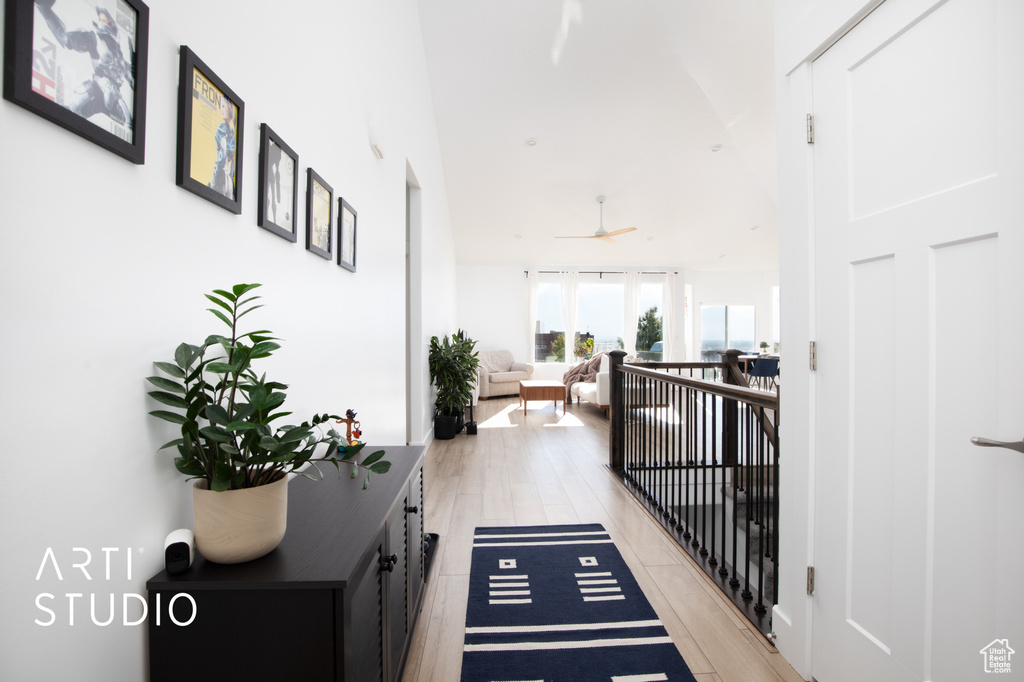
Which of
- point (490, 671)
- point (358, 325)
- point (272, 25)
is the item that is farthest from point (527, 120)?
point (490, 671)

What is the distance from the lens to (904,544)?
124 centimetres

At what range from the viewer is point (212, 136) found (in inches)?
41.9

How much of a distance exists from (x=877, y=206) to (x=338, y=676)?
1.77 m

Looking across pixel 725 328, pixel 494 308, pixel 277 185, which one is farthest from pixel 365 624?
pixel 725 328

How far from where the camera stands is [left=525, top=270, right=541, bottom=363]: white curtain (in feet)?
30.9

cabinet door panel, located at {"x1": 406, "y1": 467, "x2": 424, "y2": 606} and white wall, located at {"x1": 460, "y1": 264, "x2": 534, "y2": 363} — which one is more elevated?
white wall, located at {"x1": 460, "y1": 264, "x2": 534, "y2": 363}

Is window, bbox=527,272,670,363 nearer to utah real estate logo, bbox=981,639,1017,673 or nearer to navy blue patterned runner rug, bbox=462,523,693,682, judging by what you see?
navy blue patterned runner rug, bbox=462,523,693,682

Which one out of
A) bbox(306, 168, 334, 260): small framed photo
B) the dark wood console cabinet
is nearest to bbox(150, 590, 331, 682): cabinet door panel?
the dark wood console cabinet

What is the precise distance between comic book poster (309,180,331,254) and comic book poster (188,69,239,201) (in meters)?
0.53

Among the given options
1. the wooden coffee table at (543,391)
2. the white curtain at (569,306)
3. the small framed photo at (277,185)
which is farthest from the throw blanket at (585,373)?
the small framed photo at (277,185)

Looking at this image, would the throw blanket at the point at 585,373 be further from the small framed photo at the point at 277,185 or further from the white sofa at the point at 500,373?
the small framed photo at the point at 277,185

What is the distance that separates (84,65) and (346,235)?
1.39 m

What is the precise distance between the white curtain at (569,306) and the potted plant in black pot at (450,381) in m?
4.64

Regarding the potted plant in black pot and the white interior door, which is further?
the potted plant in black pot
